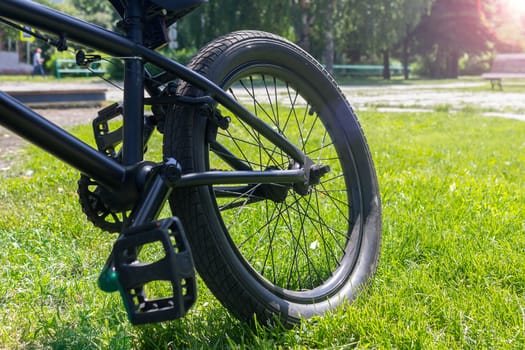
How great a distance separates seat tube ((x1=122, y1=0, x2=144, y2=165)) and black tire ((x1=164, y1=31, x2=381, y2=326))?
87 mm

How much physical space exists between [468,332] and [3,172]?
4066 millimetres

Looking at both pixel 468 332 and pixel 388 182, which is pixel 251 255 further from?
pixel 388 182

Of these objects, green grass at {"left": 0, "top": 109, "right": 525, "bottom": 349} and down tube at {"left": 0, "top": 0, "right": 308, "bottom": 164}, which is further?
green grass at {"left": 0, "top": 109, "right": 525, "bottom": 349}

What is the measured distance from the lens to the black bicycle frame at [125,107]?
1.44 meters

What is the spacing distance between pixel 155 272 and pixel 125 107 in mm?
551

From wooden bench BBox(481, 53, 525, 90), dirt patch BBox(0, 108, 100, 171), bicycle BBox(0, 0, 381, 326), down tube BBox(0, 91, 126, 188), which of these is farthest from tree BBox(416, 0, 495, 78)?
down tube BBox(0, 91, 126, 188)

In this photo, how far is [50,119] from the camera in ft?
28.4

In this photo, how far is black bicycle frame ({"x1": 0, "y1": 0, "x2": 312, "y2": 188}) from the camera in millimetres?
1438

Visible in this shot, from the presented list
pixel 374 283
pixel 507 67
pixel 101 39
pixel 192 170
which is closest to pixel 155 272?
pixel 192 170

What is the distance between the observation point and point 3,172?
15.5 ft

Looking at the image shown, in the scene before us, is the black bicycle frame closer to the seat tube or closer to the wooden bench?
the seat tube

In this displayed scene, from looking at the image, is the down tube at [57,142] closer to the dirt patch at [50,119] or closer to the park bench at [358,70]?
the dirt patch at [50,119]

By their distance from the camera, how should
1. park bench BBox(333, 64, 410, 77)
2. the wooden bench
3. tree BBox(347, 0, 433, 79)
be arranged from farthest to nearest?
park bench BBox(333, 64, 410, 77) < tree BBox(347, 0, 433, 79) < the wooden bench

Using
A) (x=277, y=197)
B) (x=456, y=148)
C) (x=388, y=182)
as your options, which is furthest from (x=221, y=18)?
(x=277, y=197)
